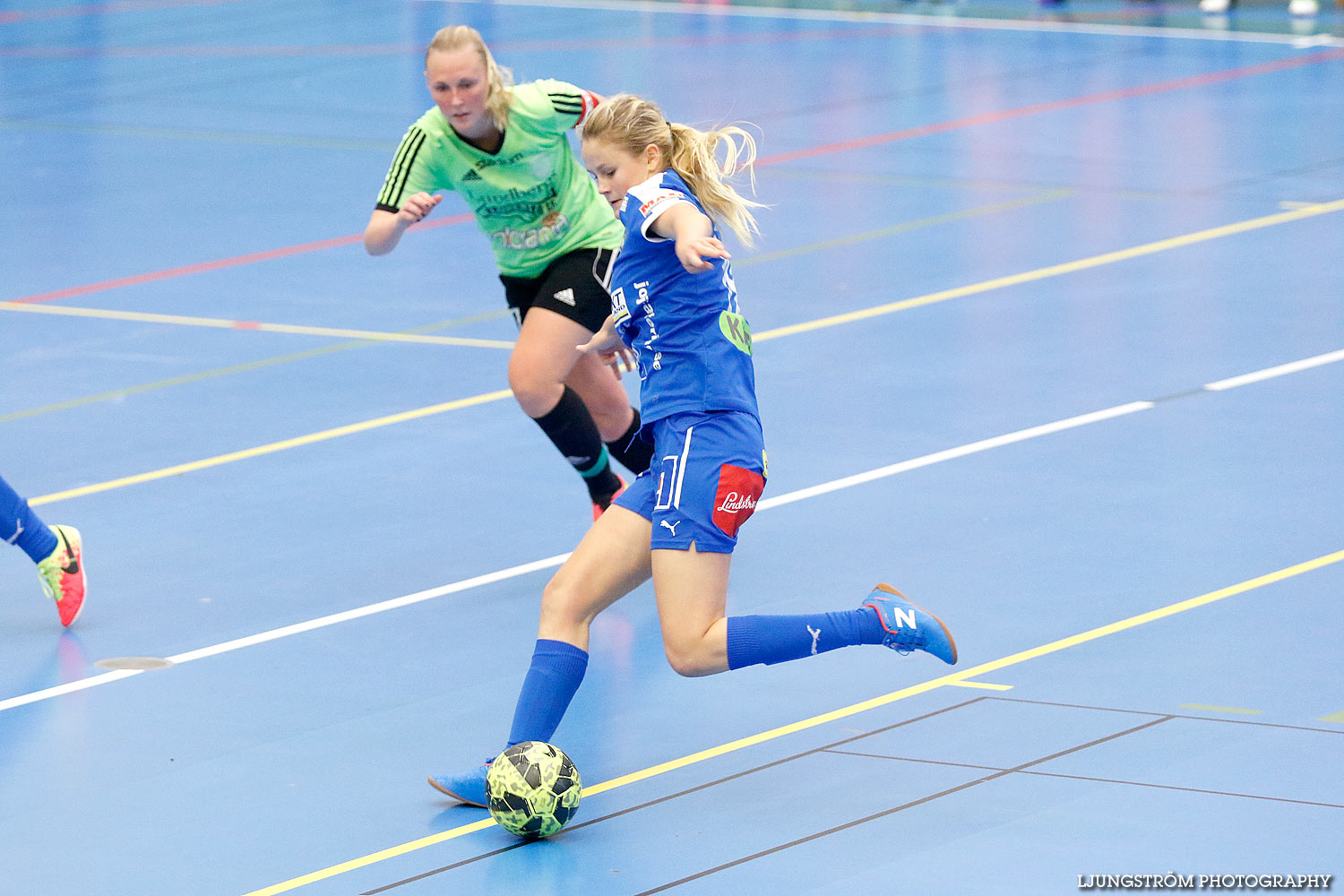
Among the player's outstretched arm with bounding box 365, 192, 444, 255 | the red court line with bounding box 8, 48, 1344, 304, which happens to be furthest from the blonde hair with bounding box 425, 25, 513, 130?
the red court line with bounding box 8, 48, 1344, 304

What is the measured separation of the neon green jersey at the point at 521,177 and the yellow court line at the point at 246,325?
3.26 metres

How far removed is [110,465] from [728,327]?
4373mm

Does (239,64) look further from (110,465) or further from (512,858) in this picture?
(512,858)

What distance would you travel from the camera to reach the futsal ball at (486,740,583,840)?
4.93m

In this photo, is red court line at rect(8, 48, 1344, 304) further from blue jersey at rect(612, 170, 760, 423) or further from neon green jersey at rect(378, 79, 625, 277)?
blue jersey at rect(612, 170, 760, 423)

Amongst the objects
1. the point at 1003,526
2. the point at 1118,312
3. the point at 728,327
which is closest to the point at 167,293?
the point at 1118,312

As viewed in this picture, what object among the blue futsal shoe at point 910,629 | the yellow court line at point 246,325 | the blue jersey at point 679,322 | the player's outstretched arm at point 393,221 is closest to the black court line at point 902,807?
Result: the blue futsal shoe at point 910,629

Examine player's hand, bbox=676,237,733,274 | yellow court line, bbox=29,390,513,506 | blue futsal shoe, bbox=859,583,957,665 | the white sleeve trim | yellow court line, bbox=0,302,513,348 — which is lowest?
yellow court line, bbox=29,390,513,506

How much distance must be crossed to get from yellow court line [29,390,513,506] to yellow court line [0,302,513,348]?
108 centimetres

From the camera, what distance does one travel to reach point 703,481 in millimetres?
5125

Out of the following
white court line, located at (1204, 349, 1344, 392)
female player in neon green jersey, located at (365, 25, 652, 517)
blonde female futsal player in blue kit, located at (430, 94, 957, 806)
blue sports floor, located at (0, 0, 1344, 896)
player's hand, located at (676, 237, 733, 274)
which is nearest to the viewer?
player's hand, located at (676, 237, 733, 274)

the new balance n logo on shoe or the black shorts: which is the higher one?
the black shorts

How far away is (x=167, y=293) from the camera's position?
12156 mm

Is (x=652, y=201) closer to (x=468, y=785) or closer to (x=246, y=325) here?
(x=468, y=785)
